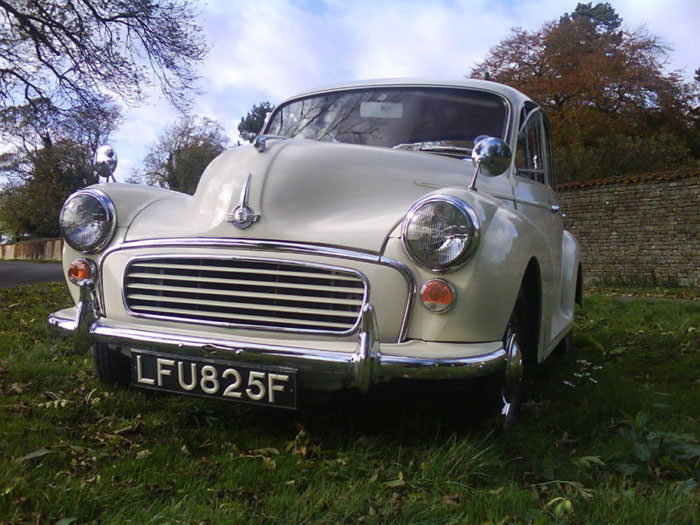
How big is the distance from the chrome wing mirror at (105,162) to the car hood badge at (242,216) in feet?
4.35

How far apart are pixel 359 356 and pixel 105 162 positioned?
2.09 m

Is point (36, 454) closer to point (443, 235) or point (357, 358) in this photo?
point (357, 358)

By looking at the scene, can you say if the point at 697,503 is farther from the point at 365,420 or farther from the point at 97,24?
the point at 97,24

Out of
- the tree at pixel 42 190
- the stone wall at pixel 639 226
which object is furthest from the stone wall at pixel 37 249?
the stone wall at pixel 639 226

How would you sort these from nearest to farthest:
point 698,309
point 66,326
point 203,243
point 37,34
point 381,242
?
point 381,242, point 203,243, point 66,326, point 698,309, point 37,34

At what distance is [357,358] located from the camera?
82.0 inches

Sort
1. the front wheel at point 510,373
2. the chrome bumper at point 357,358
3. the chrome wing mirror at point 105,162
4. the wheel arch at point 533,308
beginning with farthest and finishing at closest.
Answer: the chrome wing mirror at point 105,162
the wheel arch at point 533,308
the front wheel at point 510,373
the chrome bumper at point 357,358

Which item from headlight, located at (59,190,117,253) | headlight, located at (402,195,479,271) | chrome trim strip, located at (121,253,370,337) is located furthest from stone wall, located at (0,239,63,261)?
headlight, located at (402,195,479,271)

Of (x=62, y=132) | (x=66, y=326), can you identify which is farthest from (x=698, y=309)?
(x=62, y=132)

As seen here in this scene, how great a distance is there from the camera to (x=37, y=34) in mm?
13148

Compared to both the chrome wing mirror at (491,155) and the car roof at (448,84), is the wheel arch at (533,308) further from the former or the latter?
the car roof at (448,84)

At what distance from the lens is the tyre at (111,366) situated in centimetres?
290

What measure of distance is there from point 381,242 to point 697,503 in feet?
4.19

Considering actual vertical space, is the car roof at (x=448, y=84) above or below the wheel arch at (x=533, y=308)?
above
